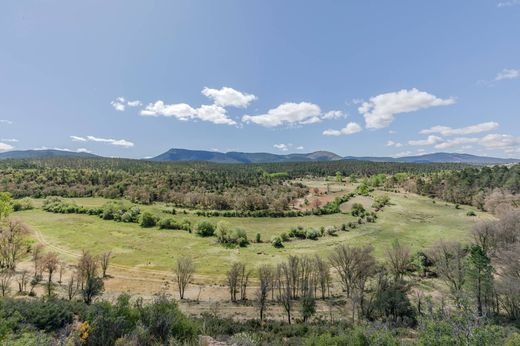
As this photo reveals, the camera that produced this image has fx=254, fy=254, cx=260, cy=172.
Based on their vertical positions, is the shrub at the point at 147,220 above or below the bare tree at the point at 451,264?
below

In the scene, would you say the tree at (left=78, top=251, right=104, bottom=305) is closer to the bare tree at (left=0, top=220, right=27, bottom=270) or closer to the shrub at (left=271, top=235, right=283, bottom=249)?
the bare tree at (left=0, top=220, right=27, bottom=270)

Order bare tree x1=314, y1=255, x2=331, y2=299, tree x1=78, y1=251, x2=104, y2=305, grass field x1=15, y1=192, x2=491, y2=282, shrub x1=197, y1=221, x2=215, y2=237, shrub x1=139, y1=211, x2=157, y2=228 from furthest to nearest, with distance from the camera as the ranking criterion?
shrub x1=139, y1=211, x2=157, y2=228
shrub x1=197, y1=221, x2=215, y2=237
grass field x1=15, y1=192, x2=491, y2=282
bare tree x1=314, y1=255, x2=331, y2=299
tree x1=78, y1=251, x2=104, y2=305

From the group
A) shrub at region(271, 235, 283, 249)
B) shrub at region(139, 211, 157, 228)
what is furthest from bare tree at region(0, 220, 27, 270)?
shrub at region(271, 235, 283, 249)

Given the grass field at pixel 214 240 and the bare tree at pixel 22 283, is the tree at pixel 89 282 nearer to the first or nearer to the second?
the bare tree at pixel 22 283

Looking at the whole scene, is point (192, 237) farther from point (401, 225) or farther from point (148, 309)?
point (401, 225)

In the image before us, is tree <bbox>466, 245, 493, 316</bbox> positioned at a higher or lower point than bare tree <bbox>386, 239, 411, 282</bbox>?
higher

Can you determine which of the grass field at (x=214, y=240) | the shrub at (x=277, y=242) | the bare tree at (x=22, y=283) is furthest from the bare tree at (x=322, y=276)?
the bare tree at (x=22, y=283)

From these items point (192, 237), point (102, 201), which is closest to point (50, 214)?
point (102, 201)
